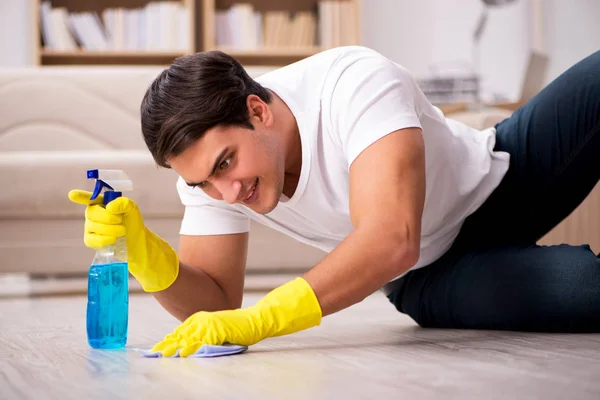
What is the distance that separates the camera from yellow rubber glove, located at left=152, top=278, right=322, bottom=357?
1.16m

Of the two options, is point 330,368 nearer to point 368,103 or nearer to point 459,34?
point 368,103

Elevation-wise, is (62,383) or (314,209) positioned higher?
(314,209)

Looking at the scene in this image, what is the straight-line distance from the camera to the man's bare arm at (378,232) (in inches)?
45.3

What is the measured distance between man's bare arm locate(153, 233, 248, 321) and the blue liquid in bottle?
0.14 metres

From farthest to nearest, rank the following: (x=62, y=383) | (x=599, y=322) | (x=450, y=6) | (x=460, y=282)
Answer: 1. (x=450, y=6)
2. (x=460, y=282)
3. (x=599, y=322)
4. (x=62, y=383)

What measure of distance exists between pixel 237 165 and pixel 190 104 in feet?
0.38

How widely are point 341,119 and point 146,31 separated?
10.5 ft

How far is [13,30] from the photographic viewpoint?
4352 millimetres

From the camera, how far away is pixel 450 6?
4.65 meters

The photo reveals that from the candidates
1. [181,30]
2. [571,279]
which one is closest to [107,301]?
[571,279]

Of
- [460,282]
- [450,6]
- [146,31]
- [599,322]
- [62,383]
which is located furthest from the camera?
[450,6]

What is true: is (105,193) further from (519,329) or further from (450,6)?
(450,6)

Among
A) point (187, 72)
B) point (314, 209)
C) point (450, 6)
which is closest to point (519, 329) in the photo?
point (314, 209)

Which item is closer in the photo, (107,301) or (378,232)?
(378,232)
